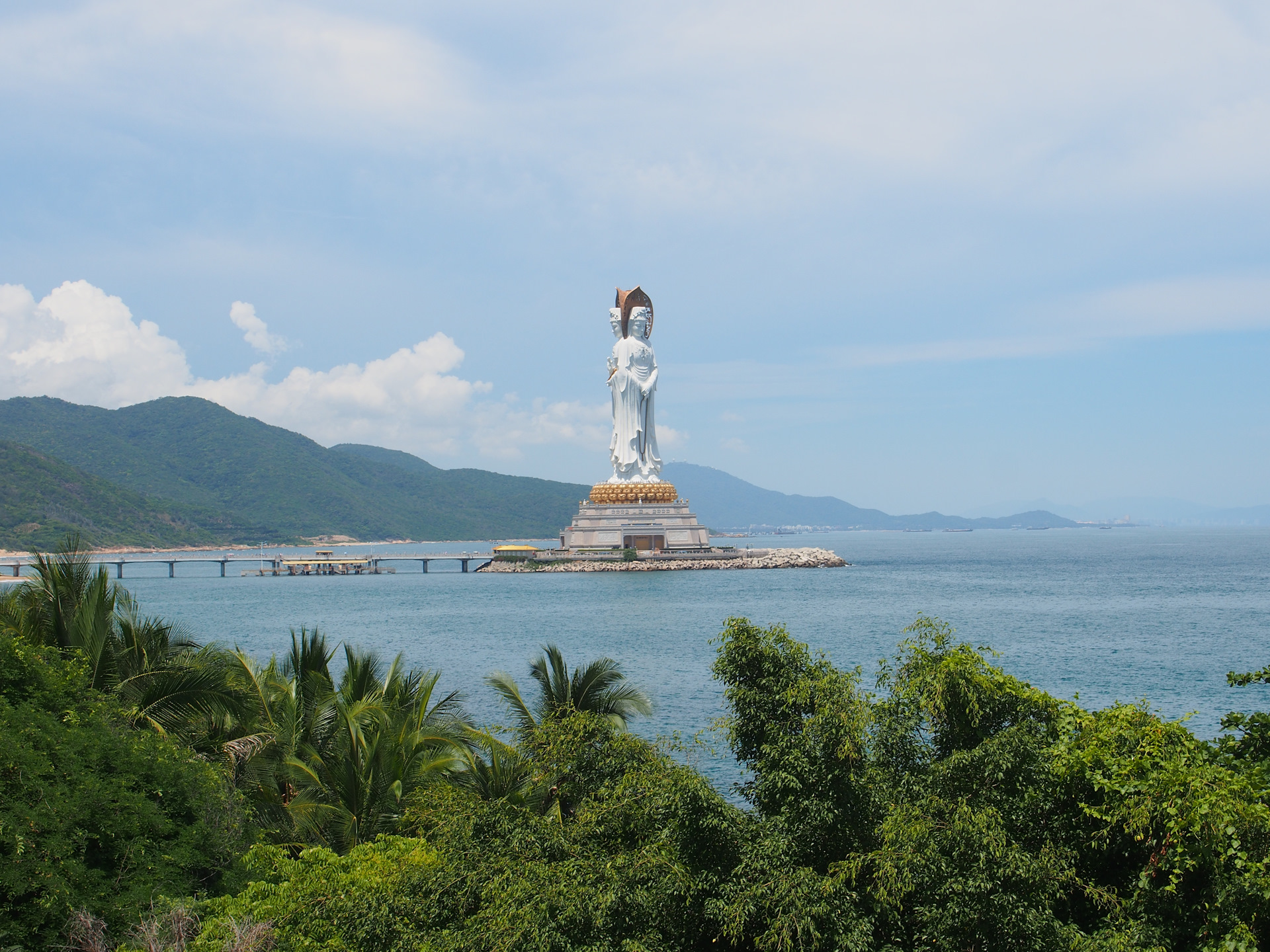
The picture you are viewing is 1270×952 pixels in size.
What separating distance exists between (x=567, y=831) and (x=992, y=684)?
12.8ft

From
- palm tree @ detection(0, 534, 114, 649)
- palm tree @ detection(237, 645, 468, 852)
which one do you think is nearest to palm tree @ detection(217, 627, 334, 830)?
palm tree @ detection(237, 645, 468, 852)

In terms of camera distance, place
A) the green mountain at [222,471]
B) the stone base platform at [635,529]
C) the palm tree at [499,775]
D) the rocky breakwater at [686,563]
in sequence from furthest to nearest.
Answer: the green mountain at [222,471] < the stone base platform at [635,529] < the rocky breakwater at [686,563] < the palm tree at [499,775]

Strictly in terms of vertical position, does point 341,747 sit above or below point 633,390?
below

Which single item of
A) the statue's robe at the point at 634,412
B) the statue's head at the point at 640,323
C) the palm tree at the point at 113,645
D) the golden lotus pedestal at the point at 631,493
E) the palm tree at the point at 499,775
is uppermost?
the statue's head at the point at 640,323

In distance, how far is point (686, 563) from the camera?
66625 millimetres

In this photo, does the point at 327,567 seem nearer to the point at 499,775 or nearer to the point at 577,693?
the point at 577,693

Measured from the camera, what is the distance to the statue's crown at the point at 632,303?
70812mm

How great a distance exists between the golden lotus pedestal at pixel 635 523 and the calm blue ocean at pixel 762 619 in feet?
17.7

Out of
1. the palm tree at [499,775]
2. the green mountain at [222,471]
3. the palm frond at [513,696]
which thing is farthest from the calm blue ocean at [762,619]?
the green mountain at [222,471]

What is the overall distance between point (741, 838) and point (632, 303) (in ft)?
→ 210

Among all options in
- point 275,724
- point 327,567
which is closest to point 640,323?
point 327,567

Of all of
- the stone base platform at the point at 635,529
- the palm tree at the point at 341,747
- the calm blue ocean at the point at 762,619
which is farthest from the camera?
the stone base platform at the point at 635,529

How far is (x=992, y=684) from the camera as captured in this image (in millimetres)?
9117

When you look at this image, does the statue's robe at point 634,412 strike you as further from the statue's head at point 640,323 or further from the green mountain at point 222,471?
the green mountain at point 222,471
